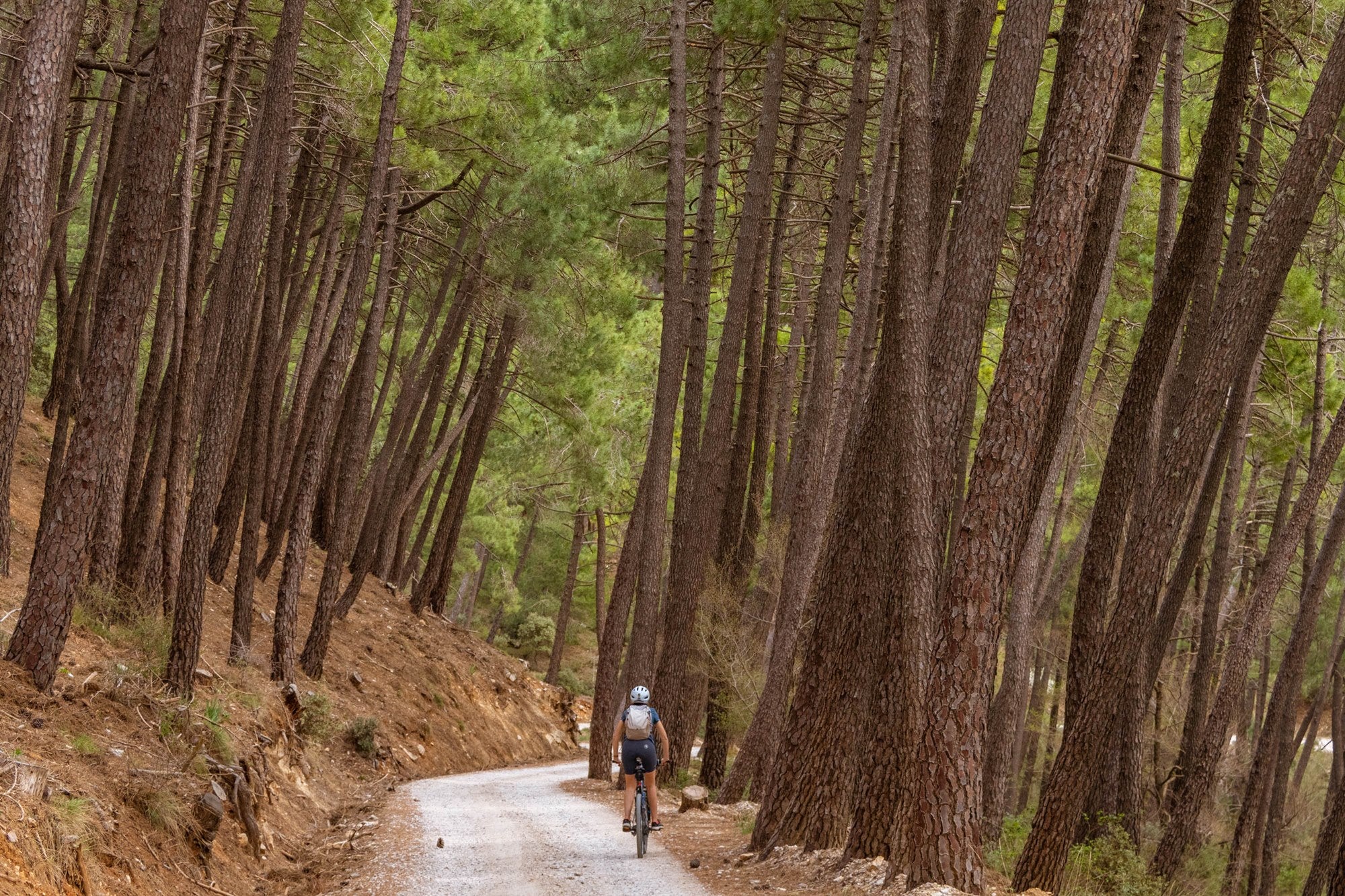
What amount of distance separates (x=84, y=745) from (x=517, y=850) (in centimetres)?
372

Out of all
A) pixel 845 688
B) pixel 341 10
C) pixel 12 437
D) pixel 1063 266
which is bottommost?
pixel 845 688

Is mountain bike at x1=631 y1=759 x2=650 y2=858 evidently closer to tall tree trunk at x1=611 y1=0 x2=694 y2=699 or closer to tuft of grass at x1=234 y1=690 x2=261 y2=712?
tall tree trunk at x1=611 y1=0 x2=694 y2=699

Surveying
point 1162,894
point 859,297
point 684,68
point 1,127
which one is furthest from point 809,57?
point 1162,894

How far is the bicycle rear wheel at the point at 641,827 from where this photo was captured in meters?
10.0

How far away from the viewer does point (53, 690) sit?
8.47m

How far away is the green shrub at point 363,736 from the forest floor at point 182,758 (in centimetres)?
4

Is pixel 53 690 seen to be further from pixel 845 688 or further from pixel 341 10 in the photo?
pixel 341 10

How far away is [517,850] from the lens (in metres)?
10.0

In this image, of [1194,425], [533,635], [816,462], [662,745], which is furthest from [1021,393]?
[533,635]

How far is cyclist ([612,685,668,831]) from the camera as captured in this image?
10446mm

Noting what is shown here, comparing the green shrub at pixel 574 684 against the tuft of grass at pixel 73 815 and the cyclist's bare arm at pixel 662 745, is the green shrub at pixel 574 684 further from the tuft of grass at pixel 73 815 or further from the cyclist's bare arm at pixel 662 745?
the tuft of grass at pixel 73 815

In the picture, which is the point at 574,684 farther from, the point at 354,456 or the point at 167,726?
the point at 167,726

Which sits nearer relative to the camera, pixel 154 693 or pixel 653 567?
pixel 154 693

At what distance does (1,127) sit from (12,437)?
4.28 metres
